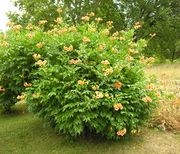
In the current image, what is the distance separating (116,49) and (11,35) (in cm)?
211

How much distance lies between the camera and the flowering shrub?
531 cm

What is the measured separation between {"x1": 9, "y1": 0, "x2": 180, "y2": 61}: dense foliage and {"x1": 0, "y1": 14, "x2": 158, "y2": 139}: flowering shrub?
54.6ft

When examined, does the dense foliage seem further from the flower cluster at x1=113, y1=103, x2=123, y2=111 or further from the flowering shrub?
the flower cluster at x1=113, y1=103, x2=123, y2=111

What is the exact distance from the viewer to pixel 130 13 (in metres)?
23.9

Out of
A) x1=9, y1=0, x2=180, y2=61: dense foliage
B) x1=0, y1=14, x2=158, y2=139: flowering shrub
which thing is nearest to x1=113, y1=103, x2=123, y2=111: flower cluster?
x1=0, y1=14, x2=158, y2=139: flowering shrub

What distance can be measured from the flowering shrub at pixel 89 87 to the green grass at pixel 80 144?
0.21 meters

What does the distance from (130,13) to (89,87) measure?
1915 cm

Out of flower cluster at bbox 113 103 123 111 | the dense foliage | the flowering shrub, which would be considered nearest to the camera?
flower cluster at bbox 113 103 123 111

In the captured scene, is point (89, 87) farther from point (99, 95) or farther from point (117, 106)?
point (117, 106)

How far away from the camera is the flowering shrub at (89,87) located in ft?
17.4

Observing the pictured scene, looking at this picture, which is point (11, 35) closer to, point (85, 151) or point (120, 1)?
point (85, 151)

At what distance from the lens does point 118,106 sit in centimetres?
505

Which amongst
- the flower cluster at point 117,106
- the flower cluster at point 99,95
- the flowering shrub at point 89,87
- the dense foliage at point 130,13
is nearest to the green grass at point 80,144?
the flowering shrub at point 89,87

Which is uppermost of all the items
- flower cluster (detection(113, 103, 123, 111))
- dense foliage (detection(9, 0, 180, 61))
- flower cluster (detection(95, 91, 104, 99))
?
dense foliage (detection(9, 0, 180, 61))
